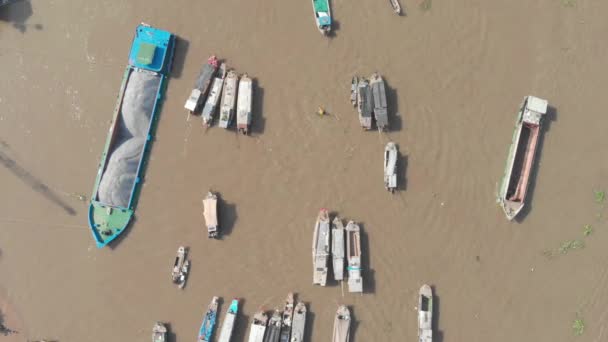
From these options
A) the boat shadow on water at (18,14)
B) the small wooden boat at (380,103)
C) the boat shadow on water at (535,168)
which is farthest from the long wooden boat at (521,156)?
the boat shadow on water at (18,14)

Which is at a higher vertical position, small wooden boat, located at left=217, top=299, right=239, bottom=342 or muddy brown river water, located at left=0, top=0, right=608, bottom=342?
muddy brown river water, located at left=0, top=0, right=608, bottom=342

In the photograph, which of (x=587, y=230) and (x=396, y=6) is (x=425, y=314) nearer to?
(x=587, y=230)

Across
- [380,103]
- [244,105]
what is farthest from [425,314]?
[244,105]

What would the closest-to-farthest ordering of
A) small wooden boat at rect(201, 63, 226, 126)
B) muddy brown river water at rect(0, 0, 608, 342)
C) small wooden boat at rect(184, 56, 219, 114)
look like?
small wooden boat at rect(184, 56, 219, 114) → small wooden boat at rect(201, 63, 226, 126) → muddy brown river water at rect(0, 0, 608, 342)

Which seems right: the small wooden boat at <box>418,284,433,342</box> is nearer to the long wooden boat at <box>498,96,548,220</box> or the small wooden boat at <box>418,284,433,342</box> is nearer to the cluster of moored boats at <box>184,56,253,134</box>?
the long wooden boat at <box>498,96,548,220</box>

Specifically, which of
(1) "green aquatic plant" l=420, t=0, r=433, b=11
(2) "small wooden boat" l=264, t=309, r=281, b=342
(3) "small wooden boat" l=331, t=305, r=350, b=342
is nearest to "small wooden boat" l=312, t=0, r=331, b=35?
(1) "green aquatic plant" l=420, t=0, r=433, b=11

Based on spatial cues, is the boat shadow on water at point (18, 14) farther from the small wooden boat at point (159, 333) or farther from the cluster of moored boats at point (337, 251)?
the cluster of moored boats at point (337, 251)
